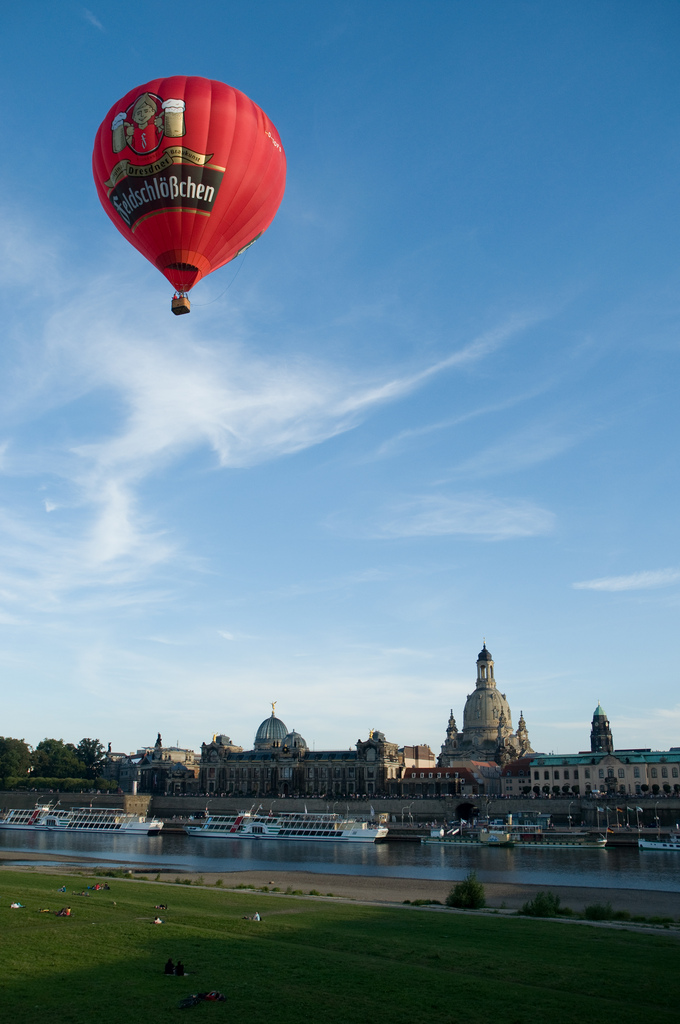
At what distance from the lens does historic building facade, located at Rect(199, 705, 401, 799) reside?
152m

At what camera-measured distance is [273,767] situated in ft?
528

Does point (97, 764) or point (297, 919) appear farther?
point (97, 764)

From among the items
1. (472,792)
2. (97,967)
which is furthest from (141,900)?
(472,792)

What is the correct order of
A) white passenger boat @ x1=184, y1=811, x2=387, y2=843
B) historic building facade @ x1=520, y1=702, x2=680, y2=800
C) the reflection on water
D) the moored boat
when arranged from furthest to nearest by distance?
historic building facade @ x1=520, y1=702, x2=680, y2=800 → white passenger boat @ x1=184, y1=811, x2=387, y2=843 → the moored boat → the reflection on water

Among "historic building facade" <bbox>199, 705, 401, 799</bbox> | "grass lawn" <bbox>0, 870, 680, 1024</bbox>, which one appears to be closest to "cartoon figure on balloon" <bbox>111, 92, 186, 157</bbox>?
"grass lawn" <bbox>0, 870, 680, 1024</bbox>

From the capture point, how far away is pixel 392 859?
77812 millimetres

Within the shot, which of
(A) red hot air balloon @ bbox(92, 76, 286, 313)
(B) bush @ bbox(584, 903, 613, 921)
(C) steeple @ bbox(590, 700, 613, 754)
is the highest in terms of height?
(A) red hot air balloon @ bbox(92, 76, 286, 313)

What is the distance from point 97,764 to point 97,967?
176 m

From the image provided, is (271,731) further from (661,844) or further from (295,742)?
(661,844)

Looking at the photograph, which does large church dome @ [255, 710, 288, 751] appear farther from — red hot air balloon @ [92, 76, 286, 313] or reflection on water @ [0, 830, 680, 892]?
red hot air balloon @ [92, 76, 286, 313]

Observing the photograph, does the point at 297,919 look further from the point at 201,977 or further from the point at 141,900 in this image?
the point at 201,977

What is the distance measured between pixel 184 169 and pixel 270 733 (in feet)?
523

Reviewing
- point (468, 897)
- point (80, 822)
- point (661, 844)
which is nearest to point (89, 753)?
point (80, 822)

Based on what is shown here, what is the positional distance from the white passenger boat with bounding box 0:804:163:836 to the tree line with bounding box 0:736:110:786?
2269cm
